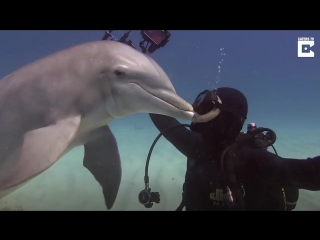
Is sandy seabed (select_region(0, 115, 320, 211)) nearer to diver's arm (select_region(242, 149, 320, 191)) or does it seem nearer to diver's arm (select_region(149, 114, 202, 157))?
diver's arm (select_region(149, 114, 202, 157))

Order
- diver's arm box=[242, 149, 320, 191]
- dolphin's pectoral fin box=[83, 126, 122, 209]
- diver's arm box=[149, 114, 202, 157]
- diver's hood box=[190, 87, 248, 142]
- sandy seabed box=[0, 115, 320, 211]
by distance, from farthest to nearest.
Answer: sandy seabed box=[0, 115, 320, 211] → dolphin's pectoral fin box=[83, 126, 122, 209] → diver's arm box=[149, 114, 202, 157] → diver's hood box=[190, 87, 248, 142] → diver's arm box=[242, 149, 320, 191]

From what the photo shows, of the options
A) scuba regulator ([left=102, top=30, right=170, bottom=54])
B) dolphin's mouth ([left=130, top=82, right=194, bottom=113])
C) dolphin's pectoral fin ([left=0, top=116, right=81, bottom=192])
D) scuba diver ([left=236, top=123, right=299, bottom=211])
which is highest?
scuba regulator ([left=102, top=30, right=170, bottom=54])

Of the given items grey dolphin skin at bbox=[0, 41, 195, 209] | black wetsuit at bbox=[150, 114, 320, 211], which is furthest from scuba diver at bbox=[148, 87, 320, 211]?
grey dolphin skin at bbox=[0, 41, 195, 209]

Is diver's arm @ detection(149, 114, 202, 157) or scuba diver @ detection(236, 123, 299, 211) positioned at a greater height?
diver's arm @ detection(149, 114, 202, 157)

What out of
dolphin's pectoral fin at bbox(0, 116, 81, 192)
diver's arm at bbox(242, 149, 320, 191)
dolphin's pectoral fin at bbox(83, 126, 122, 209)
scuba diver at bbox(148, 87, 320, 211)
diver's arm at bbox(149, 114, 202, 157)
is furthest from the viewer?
dolphin's pectoral fin at bbox(83, 126, 122, 209)

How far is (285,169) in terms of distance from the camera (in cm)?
324

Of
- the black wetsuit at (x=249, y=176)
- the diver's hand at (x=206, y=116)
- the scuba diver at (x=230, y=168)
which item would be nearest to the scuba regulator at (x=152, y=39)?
the black wetsuit at (x=249, y=176)

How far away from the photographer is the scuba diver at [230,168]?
334cm

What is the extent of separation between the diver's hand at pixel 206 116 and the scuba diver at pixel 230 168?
0.31 ft

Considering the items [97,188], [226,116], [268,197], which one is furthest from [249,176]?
[97,188]

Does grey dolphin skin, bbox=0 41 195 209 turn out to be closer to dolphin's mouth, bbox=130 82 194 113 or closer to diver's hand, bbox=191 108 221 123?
dolphin's mouth, bbox=130 82 194 113

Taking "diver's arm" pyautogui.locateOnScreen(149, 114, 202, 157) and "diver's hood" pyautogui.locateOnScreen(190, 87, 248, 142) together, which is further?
"diver's arm" pyautogui.locateOnScreen(149, 114, 202, 157)

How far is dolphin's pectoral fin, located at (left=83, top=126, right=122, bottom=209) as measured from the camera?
14.8 ft
